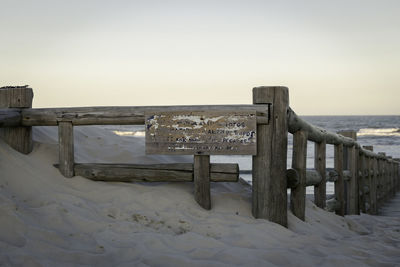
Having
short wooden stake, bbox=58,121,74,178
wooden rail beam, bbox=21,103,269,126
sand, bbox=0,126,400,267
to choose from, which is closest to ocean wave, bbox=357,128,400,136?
sand, bbox=0,126,400,267

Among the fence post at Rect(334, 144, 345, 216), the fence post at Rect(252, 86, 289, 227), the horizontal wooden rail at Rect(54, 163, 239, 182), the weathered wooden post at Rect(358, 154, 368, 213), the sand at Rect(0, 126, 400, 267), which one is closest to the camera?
the sand at Rect(0, 126, 400, 267)

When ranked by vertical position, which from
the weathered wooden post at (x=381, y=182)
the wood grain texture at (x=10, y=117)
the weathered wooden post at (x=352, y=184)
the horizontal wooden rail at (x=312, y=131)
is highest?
the wood grain texture at (x=10, y=117)

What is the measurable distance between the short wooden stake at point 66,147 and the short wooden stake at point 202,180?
1.39 meters

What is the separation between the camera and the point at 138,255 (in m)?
3.00

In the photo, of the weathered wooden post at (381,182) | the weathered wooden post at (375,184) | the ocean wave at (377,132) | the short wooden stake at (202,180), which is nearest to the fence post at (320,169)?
the short wooden stake at (202,180)

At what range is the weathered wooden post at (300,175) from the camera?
4.73 metres

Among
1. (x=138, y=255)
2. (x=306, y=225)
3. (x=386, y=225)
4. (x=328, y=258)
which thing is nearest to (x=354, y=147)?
(x=386, y=225)

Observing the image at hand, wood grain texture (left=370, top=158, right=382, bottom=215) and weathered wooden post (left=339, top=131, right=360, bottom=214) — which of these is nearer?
weathered wooden post (left=339, top=131, right=360, bottom=214)

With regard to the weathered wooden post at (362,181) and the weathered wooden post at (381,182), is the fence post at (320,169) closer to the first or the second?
the weathered wooden post at (362,181)

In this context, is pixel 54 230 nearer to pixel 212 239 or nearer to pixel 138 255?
pixel 138 255

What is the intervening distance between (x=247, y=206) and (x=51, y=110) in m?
2.39

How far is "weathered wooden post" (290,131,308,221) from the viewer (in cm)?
473

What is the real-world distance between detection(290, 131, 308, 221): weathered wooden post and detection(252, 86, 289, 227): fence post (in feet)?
1.67

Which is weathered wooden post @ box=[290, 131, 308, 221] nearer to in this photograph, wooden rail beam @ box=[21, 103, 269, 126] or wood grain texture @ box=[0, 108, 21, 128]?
wooden rail beam @ box=[21, 103, 269, 126]
